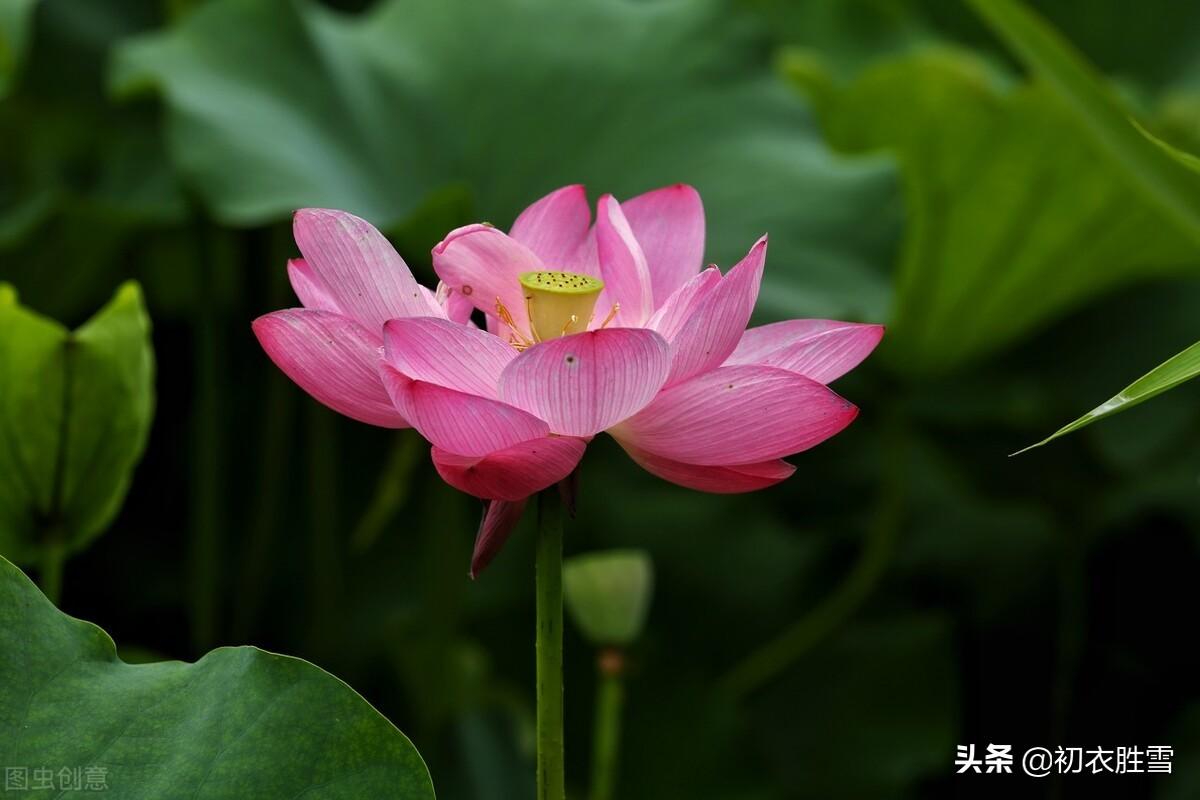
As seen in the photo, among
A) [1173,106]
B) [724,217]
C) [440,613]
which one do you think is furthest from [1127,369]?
[440,613]

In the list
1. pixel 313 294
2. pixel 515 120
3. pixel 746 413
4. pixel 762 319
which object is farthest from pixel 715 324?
pixel 515 120

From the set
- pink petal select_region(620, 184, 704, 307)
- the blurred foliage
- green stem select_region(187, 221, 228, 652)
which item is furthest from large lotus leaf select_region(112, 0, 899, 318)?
pink petal select_region(620, 184, 704, 307)

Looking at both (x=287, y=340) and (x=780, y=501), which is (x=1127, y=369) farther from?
(x=287, y=340)

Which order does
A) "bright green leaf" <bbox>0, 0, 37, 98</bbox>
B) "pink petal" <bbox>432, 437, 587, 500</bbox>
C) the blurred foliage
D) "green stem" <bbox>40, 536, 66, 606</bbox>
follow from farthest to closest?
the blurred foliage → "bright green leaf" <bbox>0, 0, 37, 98</bbox> → "green stem" <bbox>40, 536, 66, 606</bbox> → "pink petal" <bbox>432, 437, 587, 500</bbox>

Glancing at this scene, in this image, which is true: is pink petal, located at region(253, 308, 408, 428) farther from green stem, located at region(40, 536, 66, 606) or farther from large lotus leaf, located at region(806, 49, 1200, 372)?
large lotus leaf, located at region(806, 49, 1200, 372)

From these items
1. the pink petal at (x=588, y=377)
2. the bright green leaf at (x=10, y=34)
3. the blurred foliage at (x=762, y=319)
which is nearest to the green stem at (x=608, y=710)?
the blurred foliage at (x=762, y=319)

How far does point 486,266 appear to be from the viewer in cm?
45

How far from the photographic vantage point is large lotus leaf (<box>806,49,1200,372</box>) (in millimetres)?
1007

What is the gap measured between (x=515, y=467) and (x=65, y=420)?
0.28 meters

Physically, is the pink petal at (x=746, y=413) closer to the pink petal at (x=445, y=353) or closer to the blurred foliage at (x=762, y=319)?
the pink petal at (x=445, y=353)

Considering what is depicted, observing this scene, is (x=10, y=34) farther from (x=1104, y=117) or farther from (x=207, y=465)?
(x=1104, y=117)

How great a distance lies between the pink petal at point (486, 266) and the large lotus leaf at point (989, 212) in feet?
1.93

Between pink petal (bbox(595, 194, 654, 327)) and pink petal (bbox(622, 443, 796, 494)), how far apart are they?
0.20 ft

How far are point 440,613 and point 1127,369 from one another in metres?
0.70
